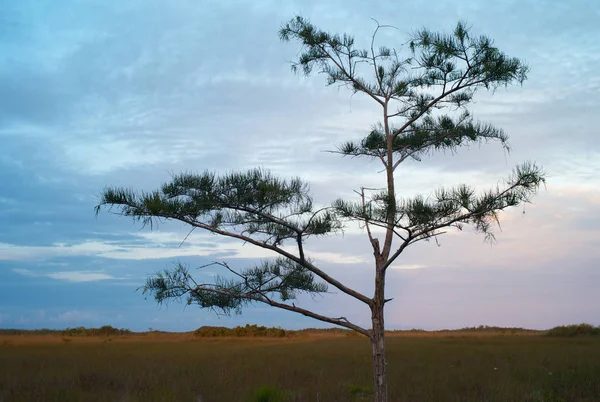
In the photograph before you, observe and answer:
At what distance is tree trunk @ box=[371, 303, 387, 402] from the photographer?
749 cm

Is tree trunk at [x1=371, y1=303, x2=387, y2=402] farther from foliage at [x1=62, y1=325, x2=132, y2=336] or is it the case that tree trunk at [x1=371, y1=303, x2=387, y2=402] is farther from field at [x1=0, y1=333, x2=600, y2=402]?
foliage at [x1=62, y1=325, x2=132, y2=336]

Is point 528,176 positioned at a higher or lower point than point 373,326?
higher

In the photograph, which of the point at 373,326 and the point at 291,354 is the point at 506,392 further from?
the point at 291,354

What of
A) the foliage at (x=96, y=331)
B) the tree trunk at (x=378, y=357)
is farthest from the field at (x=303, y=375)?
the foliage at (x=96, y=331)

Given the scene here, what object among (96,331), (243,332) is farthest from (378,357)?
(96,331)

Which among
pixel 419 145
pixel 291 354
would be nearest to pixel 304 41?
pixel 419 145

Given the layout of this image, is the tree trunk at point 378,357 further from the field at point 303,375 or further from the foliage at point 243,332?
the foliage at point 243,332

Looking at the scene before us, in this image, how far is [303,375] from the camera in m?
14.0

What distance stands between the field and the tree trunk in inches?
97.0

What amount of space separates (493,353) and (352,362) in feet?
18.1

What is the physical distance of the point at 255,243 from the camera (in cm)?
769

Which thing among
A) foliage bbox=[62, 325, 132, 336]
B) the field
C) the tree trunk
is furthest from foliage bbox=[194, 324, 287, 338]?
the tree trunk

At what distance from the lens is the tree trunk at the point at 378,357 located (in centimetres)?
749

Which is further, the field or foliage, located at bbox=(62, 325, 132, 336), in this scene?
foliage, located at bbox=(62, 325, 132, 336)
